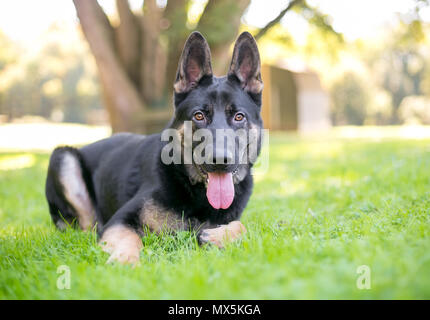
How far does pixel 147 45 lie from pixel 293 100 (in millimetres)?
18279

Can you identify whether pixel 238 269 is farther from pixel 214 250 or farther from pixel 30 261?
pixel 30 261

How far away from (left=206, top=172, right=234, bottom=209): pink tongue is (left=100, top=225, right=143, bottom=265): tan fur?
782 mm

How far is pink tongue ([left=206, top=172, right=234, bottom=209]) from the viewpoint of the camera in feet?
11.0

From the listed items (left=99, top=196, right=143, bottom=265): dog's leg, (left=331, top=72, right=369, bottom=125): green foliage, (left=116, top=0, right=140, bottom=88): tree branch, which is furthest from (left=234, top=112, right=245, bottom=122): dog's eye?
(left=331, top=72, right=369, bottom=125): green foliage

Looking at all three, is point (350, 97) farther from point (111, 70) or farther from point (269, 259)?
point (269, 259)

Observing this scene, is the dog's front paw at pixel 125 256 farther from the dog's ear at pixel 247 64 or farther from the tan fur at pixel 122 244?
the dog's ear at pixel 247 64

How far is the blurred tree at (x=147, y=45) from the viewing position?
9242mm

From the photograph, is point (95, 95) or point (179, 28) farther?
point (95, 95)

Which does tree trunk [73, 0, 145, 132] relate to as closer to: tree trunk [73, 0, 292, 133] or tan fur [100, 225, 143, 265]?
tree trunk [73, 0, 292, 133]

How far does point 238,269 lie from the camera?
7.57 ft

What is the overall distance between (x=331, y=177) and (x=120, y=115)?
21.5 ft

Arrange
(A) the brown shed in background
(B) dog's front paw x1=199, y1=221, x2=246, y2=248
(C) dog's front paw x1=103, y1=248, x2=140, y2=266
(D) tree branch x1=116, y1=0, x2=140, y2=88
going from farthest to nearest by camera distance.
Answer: (A) the brown shed in background < (D) tree branch x1=116, y1=0, x2=140, y2=88 < (B) dog's front paw x1=199, y1=221, x2=246, y2=248 < (C) dog's front paw x1=103, y1=248, x2=140, y2=266

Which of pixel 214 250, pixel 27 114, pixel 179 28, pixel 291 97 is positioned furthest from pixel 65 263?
pixel 27 114
